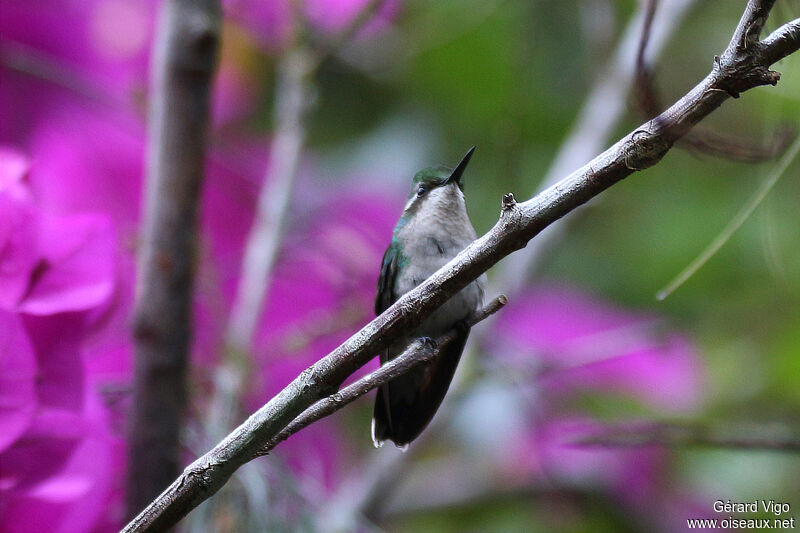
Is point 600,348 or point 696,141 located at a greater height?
point 600,348

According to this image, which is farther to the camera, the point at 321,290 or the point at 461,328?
the point at 321,290

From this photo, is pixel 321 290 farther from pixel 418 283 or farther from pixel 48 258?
pixel 48 258

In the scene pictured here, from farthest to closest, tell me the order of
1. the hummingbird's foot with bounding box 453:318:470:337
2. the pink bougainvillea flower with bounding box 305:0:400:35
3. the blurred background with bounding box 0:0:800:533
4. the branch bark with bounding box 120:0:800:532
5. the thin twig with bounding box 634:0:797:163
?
the pink bougainvillea flower with bounding box 305:0:400:35, the blurred background with bounding box 0:0:800:533, the hummingbird's foot with bounding box 453:318:470:337, the thin twig with bounding box 634:0:797:163, the branch bark with bounding box 120:0:800:532

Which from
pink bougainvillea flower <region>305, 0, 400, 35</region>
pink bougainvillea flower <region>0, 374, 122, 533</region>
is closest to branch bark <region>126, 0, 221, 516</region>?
pink bougainvillea flower <region>0, 374, 122, 533</region>

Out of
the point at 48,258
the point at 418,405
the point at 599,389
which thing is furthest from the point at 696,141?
the point at 599,389

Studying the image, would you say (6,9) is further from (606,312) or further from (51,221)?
(606,312)

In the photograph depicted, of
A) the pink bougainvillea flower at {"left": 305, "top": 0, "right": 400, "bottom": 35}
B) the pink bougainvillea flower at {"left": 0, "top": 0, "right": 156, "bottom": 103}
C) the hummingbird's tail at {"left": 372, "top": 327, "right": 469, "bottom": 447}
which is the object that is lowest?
the hummingbird's tail at {"left": 372, "top": 327, "right": 469, "bottom": 447}

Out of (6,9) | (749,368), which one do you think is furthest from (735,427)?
(6,9)

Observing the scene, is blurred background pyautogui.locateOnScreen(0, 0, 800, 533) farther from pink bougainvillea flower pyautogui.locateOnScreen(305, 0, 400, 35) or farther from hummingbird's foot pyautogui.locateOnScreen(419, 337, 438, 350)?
hummingbird's foot pyautogui.locateOnScreen(419, 337, 438, 350)
